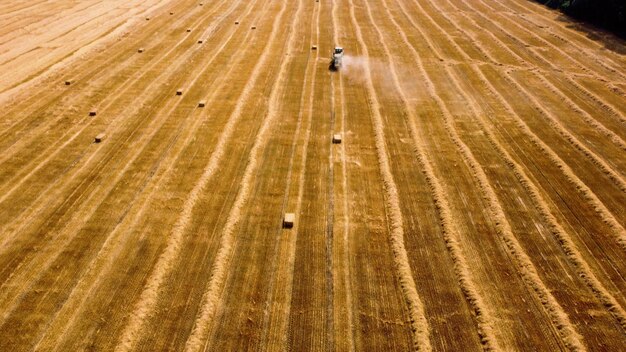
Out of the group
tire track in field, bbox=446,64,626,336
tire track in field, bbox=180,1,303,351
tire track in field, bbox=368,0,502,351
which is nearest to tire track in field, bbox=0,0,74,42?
tire track in field, bbox=180,1,303,351

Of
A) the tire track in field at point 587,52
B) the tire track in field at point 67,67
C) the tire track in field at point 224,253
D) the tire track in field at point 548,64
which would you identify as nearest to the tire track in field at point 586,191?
the tire track in field at point 548,64

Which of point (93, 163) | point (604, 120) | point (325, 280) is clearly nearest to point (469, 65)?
point (604, 120)

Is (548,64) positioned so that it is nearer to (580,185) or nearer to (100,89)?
(580,185)

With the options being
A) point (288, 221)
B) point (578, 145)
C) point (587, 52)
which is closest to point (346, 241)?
point (288, 221)

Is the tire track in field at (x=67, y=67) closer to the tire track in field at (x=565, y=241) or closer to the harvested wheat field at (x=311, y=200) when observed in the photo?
the harvested wheat field at (x=311, y=200)

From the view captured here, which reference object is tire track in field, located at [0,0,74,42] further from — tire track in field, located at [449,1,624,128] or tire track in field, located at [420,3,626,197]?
tire track in field, located at [449,1,624,128]

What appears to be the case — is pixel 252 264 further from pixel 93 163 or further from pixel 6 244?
pixel 93 163

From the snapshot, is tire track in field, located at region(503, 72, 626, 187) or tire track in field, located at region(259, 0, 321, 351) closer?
tire track in field, located at region(259, 0, 321, 351)
